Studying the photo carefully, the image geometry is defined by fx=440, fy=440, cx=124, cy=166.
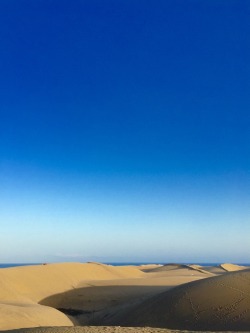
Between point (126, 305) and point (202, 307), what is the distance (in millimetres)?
3339

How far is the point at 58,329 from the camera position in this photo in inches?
233

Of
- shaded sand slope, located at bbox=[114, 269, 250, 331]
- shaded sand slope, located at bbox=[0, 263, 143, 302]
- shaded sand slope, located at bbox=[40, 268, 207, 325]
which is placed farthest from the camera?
shaded sand slope, located at bbox=[0, 263, 143, 302]

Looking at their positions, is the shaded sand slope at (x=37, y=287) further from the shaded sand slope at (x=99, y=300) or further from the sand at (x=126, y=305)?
the shaded sand slope at (x=99, y=300)

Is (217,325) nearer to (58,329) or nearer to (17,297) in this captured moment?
(58,329)

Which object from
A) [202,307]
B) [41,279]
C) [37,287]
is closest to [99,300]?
[37,287]

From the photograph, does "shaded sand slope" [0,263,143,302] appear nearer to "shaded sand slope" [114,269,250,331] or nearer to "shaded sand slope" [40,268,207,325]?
"shaded sand slope" [40,268,207,325]

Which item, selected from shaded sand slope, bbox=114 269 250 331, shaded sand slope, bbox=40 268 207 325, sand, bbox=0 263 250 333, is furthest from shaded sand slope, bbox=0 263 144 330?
shaded sand slope, bbox=114 269 250 331

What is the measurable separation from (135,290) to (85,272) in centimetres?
727

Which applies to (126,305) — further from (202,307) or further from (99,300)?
(202,307)

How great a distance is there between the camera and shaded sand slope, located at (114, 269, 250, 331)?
941cm

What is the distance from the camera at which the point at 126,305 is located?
42.7 feet

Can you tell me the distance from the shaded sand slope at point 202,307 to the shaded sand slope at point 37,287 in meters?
2.06

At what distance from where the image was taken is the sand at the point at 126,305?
29.9 ft

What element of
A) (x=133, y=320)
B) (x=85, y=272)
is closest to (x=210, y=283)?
(x=133, y=320)
